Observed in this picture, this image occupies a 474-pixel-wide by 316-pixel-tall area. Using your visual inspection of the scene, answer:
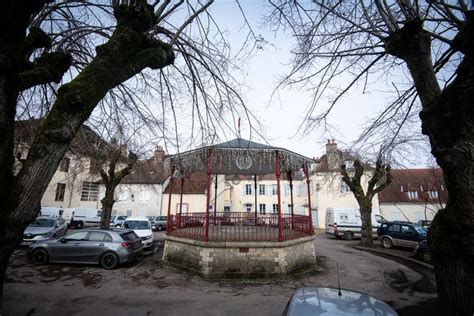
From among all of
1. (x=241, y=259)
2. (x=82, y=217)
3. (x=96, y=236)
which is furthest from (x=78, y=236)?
(x=82, y=217)

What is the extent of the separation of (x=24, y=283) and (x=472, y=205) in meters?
10.8

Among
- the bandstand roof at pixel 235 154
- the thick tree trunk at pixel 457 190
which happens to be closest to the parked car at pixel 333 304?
the thick tree trunk at pixel 457 190

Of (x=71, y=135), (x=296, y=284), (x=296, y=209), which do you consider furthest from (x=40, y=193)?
(x=296, y=209)

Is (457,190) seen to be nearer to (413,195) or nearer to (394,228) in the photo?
(394,228)

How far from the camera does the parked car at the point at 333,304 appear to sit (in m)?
2.65

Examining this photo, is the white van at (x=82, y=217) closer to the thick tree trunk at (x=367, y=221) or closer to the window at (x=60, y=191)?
the window at (x=60, y=191)

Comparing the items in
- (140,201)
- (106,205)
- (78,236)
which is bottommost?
(78,236)

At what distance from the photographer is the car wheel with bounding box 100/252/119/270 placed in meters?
9.56

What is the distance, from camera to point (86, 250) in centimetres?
971

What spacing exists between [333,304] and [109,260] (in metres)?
9.36

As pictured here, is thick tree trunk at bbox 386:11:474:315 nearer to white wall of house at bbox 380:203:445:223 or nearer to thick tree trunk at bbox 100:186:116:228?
thick tree trunk at bbox 100:186:116:228

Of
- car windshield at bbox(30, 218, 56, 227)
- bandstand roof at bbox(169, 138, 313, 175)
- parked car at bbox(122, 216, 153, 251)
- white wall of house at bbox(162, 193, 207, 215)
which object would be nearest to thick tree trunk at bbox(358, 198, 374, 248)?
bandstand roof at bbox(169, 138, 313, 175)

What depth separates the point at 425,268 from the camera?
10.6 meters

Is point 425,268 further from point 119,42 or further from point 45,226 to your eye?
point 45,226
